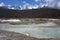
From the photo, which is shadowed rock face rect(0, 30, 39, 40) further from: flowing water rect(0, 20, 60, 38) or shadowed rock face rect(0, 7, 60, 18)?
shadowed rock face rect(0, 7, 60, 18)

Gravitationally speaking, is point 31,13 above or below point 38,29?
above

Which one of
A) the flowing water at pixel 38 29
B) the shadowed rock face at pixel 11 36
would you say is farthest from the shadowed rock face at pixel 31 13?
the shadowed rock face at pixel 11 36

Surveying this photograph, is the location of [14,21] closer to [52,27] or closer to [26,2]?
[26,2]

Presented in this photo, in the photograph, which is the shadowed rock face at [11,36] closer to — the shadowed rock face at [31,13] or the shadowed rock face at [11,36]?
the shadowed rock face at [11,36]

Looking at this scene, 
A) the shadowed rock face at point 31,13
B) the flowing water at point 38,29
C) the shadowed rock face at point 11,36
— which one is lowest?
the shadowed rock face at point 11,36

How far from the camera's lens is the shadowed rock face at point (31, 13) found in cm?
242

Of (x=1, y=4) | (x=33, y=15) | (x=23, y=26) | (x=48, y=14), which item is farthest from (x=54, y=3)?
(x=1, y=4)

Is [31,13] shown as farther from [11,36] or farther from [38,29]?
[11,36]

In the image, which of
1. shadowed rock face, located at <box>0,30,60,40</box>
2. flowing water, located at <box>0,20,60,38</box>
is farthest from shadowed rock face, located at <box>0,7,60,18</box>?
shadowed rock face, located at <box>0,30,60,40</box>

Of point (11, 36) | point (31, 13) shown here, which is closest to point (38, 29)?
point (31, 13)

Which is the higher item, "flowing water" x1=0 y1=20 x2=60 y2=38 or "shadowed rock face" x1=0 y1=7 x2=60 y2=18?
"shadowed rock face" x1=0 y1=7 x2=60 y2=18

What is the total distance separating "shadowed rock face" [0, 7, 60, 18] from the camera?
242 cm

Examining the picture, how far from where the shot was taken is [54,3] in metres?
2.45

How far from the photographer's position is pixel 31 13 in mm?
2457
